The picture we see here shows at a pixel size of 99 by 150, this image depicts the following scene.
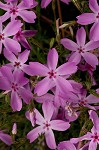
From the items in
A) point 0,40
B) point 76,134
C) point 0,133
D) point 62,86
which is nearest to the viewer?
point 62,86

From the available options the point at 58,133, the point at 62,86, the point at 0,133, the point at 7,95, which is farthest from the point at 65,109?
the point at 58,133

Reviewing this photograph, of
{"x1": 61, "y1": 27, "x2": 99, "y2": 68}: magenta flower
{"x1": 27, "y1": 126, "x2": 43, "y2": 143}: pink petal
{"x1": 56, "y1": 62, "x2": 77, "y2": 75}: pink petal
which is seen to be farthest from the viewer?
{"x1": 27, "y1": 126, "x2": 43, "y2": 143}: pink petal

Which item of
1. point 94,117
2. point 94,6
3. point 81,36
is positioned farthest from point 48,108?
point 94,6

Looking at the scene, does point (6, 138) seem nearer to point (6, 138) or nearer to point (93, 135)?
point (6, 138)

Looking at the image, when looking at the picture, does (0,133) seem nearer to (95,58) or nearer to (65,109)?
(65,109)

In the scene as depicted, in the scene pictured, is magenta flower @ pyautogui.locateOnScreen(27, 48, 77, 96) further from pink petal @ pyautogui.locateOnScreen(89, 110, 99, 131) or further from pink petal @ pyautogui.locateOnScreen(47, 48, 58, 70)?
pink petal @ pyautogui.locateOnScreen(89, 110, 99, 131)

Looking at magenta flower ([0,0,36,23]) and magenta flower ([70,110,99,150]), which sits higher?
magenta flower ([0,0,36,23])

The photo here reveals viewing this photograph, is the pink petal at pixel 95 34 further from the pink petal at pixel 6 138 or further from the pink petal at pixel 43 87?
the pink petal at pixel 6 138

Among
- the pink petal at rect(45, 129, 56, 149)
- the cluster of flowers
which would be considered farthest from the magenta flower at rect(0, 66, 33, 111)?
the pink petal at rect(45, 129, 56, 149)
